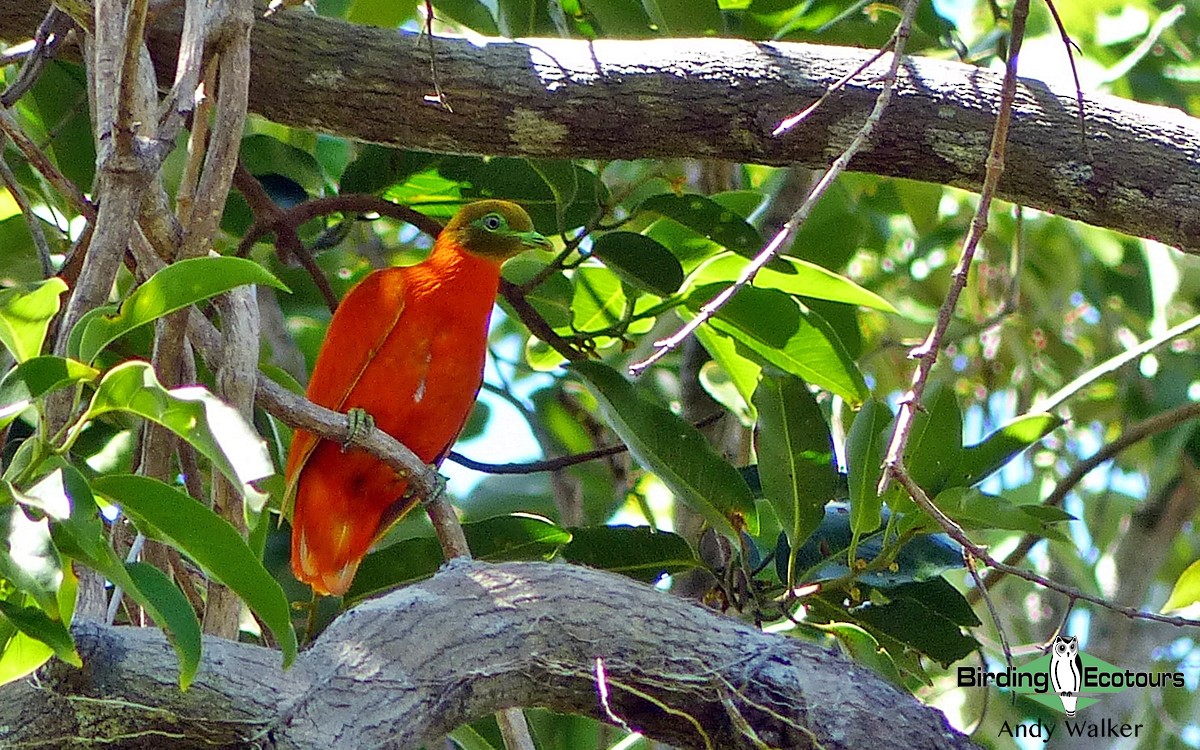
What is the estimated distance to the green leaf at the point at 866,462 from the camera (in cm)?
267

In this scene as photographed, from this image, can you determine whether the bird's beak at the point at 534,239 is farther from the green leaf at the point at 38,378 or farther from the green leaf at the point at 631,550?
the green leaf at the point at 38,378

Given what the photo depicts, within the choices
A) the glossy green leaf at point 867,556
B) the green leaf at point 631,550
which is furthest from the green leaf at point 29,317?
the glossy green leaf at point 867,556

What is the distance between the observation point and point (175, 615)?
161 centimetres

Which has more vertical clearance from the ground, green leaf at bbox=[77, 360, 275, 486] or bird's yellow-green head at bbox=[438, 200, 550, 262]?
green leaf at bbox=[77, 360, 275, 486]

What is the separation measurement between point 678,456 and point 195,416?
152 cm

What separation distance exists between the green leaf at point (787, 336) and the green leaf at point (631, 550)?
530 mm

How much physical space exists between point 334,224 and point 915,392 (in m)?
2.17

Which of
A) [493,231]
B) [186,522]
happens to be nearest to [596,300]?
[493,231]

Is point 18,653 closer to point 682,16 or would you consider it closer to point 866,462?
point 866,462

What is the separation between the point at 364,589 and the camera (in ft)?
10.0

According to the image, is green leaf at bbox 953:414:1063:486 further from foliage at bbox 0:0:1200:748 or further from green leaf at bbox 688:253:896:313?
green leaf at bbox 688:253:896:313

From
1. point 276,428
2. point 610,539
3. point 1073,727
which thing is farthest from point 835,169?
point 1073,727

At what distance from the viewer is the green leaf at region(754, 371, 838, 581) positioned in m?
2.80

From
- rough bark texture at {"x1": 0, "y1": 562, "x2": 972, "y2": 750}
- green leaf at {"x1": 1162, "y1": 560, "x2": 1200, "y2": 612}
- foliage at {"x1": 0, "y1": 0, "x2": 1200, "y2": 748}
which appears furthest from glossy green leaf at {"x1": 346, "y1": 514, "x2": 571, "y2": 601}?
green leaf at {"x1": 1162, "y1": 560, "x2": 1200, "y2": 612}
